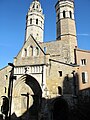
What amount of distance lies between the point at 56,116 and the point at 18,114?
5366 mm

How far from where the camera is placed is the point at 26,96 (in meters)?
27.6

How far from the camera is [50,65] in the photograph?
27656 mm

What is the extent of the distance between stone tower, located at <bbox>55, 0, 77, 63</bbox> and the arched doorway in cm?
798

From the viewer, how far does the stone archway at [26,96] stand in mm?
26625

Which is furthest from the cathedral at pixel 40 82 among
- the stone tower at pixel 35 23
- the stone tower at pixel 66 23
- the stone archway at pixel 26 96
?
the stone tower at pixel 35 23

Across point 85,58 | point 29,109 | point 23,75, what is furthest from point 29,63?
point 85,58

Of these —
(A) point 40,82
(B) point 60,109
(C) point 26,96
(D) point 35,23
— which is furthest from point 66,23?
(B) point 60,109

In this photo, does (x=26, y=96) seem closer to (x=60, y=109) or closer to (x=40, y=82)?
(x=40, y=82)

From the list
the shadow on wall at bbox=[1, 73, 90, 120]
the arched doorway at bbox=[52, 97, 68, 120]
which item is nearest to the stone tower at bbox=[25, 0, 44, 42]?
the shadow on wall at bbox=[1, 73, 90, 120]

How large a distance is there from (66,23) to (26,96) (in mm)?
15704

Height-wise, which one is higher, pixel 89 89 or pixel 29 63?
pixel 29 63

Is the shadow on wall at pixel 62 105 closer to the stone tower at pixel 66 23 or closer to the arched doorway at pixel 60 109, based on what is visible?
the arched doorway at pixel 60 109

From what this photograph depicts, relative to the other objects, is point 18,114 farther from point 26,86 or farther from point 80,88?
point 80,88

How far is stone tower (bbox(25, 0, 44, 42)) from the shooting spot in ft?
133
